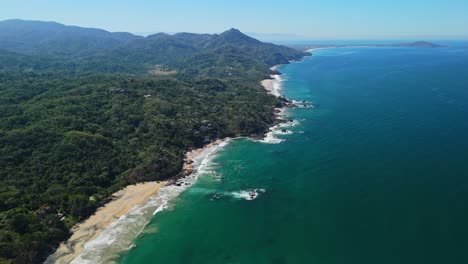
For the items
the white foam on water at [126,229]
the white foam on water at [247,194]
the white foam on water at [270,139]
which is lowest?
the white foam on water at [126,229]

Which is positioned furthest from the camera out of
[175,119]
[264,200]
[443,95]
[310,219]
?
[443,95]

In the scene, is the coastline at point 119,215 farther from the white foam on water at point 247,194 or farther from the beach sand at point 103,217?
the white foam on water at point 247,194

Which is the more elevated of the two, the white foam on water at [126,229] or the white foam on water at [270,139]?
the white foam on water at [270,139]

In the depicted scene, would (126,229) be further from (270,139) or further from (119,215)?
(270,139)

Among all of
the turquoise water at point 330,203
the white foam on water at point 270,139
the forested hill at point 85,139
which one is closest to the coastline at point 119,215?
the forested hill at point 85,139

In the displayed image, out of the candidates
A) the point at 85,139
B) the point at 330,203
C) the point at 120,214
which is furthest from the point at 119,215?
the point at 330,203

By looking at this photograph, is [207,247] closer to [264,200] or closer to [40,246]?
[264,200]

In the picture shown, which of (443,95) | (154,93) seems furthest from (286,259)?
(443,95)
